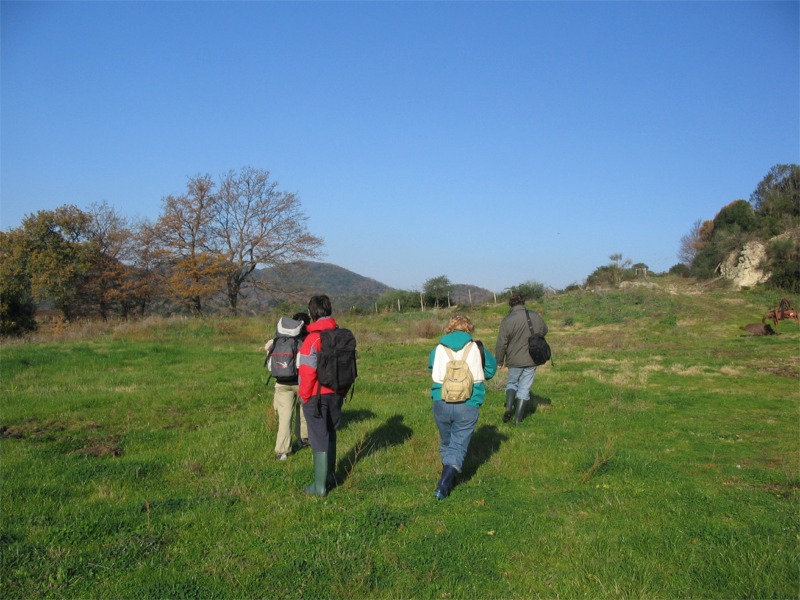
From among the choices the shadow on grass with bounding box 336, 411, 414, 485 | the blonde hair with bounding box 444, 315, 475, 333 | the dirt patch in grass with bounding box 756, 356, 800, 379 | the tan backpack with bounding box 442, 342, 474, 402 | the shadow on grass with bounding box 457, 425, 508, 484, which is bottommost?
the shadow on grass with bounding box 457, 425, 508, 484

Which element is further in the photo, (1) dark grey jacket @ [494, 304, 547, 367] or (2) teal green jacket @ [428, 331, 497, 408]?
(1) dark grey jacket @ [494, 304, 547, 367]

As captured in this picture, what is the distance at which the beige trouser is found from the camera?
669cm

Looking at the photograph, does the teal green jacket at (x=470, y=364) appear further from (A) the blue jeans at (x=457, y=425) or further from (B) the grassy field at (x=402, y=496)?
(B) the grassy field at (x=402, y=496)

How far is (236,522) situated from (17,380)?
988cm

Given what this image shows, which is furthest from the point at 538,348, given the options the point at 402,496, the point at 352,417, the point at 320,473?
the point at 320,473

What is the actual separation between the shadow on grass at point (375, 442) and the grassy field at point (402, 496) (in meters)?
0.05

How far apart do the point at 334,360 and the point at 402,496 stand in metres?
1.46

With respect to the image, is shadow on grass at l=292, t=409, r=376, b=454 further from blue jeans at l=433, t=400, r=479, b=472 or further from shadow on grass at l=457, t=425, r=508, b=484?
blue jeans at l=433, t=400, r=479, b=472

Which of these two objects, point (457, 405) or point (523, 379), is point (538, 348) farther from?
point (457, 405)

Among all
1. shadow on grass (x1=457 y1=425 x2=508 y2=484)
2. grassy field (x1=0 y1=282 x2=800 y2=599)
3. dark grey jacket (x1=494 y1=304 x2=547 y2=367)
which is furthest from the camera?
dark grey jacket (x1=494 y1=304 x2=547 y2=367)

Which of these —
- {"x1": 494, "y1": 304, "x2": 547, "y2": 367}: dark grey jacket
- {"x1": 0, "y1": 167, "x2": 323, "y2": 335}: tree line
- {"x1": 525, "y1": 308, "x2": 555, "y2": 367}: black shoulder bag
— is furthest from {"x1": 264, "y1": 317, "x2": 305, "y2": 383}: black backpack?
{"x1": 0, "y1": 167, "x2": 323, "y2": 335}: tree line

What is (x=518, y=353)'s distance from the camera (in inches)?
335

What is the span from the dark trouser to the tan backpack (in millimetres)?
1080

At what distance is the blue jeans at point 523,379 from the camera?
8539mm
